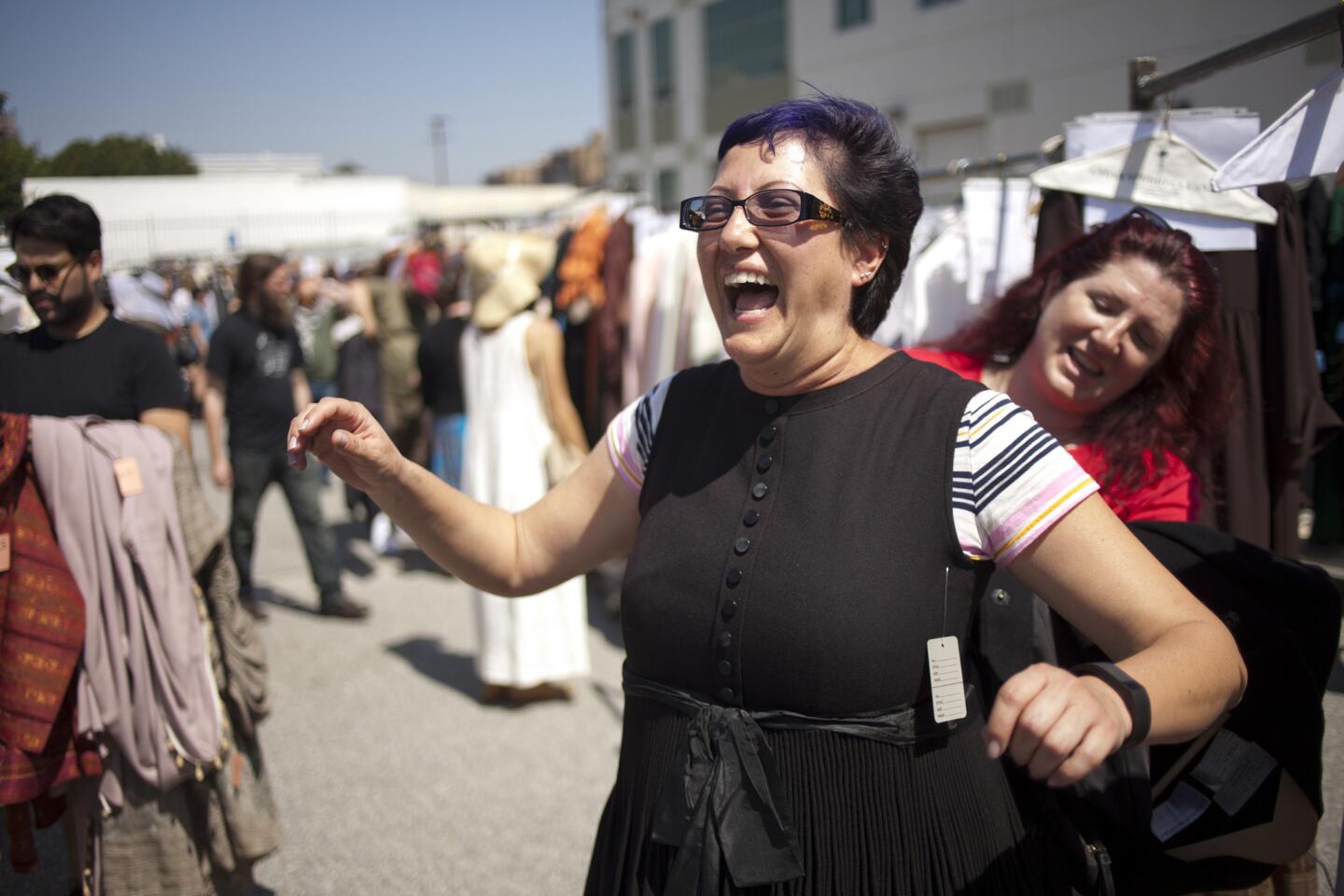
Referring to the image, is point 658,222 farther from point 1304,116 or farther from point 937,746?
point 937,746

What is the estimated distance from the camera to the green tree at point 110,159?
2404 mm

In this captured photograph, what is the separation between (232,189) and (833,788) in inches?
113

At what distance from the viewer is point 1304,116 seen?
5.68ft

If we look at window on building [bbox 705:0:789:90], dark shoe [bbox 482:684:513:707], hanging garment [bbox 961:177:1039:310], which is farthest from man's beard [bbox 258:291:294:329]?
window on building [bbox 705:0:789:90]

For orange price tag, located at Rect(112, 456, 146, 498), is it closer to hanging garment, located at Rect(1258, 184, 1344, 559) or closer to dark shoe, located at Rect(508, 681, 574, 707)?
dark shoe, located at Rect(508, 681, 574, 707)

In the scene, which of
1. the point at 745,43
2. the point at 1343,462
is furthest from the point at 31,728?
the point at 745,43

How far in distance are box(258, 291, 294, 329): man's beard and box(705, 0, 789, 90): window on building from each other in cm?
1715

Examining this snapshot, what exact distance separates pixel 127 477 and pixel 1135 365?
242 centimetres

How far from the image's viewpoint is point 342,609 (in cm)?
572

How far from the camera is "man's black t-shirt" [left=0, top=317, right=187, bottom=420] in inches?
96.4

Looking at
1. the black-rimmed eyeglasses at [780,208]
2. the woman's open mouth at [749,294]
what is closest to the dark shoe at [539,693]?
the woman's open mouth at [749,294]

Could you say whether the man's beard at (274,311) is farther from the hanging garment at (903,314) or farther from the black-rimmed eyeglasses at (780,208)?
the black-rimmed eyeglasses at (780,208)

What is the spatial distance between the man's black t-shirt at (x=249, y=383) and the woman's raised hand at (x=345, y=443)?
13.4 ft

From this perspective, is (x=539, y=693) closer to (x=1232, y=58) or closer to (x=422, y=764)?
(x=422, y=764)
